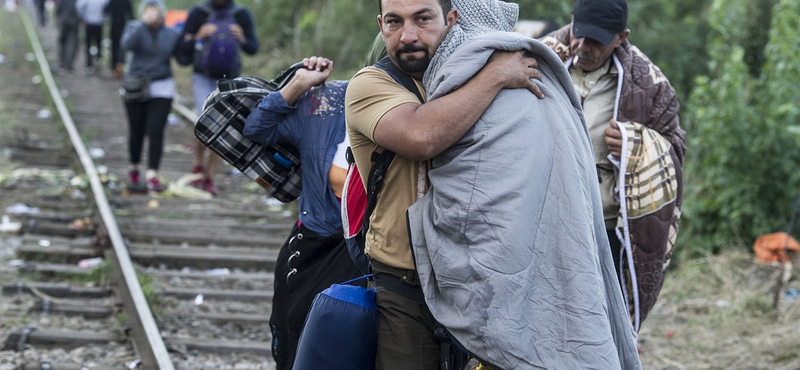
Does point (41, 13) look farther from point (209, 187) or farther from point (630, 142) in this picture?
point (630, 142)

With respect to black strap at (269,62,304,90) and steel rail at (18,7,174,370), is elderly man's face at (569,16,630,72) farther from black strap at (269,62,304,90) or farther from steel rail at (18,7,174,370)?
steel rail at (18,7,174,370)

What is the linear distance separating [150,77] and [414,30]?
21.9 ft

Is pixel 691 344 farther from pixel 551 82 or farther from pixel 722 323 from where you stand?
pixel 551 82

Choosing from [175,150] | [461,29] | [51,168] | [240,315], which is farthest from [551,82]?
[175,150]

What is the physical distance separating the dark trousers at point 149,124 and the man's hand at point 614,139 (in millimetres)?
6106

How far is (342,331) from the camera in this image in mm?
2637

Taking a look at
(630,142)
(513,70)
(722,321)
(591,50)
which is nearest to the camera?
(513,70)

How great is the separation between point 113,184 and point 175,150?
2347 millimetres

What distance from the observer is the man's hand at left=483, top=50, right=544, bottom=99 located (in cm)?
248

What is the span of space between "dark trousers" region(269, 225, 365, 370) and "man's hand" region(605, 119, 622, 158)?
113cm

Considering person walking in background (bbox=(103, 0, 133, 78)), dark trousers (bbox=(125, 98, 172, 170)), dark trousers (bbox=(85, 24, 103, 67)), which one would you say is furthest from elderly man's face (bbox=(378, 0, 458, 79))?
dark trousers (bbox=(85, 24, 103, 67))

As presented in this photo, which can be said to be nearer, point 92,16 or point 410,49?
point 410,49

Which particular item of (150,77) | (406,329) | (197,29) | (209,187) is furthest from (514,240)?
(209,187)

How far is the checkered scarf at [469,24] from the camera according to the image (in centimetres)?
262
